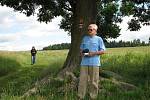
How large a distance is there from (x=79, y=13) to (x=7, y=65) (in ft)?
68.7

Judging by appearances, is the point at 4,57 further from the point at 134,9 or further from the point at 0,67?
the point at 134,9

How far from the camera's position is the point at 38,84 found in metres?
18.4

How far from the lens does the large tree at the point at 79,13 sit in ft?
65.6

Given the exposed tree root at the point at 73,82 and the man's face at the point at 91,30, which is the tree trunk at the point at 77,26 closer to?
the exposed tree root at the point at 73,82

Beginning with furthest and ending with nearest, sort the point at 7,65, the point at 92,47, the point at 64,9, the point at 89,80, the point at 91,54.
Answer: the point at 7,65 → the point at 64,9 → the point at 89,80 → the point at 92,47 → the point at 91,54

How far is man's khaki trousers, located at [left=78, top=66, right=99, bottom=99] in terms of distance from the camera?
12758 mm

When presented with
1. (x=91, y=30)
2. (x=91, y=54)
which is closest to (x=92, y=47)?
(x=91, y=54)

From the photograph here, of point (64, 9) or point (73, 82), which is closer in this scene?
point (73, 82)

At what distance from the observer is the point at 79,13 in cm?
2017

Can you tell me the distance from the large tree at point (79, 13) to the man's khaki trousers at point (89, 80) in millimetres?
6372

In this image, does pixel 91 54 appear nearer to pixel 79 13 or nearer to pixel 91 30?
pixel 91 30

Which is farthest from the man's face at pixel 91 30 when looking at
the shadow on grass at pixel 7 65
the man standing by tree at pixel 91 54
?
the shadow on grass at pixel 7 65

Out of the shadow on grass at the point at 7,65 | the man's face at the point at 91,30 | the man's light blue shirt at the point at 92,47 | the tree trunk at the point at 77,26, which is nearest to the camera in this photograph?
the man's face at the point at 91,30

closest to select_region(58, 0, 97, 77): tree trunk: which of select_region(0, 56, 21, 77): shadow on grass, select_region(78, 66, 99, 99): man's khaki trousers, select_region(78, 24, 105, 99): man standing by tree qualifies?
select_region(78, 66, 99, 99): man's khaki trousers
